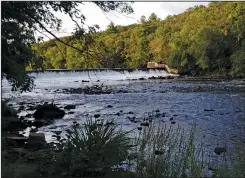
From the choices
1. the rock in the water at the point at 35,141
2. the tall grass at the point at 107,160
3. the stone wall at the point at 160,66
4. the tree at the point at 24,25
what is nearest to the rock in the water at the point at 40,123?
the rock in the water at the point at 35,141

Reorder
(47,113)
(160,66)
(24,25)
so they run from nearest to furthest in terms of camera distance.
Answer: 1. (24,25)
2. (47,113)
3. (160,66)

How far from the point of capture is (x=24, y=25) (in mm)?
3434

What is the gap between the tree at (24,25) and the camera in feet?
9.95

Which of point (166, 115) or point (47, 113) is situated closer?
point (166, 115)

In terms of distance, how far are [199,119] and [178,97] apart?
6467mm

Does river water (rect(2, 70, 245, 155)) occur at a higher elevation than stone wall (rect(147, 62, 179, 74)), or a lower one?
lower

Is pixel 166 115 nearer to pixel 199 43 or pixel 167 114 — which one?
pixel 167 114

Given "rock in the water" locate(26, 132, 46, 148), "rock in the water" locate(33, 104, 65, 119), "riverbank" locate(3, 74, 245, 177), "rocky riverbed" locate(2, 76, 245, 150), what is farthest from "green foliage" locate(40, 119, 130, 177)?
"rock in the water" locate(33, 104, 65, 119)

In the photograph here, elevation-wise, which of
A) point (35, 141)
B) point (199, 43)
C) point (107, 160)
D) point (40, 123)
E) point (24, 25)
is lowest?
point (40, 123)

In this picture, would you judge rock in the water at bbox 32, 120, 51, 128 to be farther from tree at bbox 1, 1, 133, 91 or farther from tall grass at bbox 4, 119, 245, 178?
tree at bbox 1, 1, 133, 91

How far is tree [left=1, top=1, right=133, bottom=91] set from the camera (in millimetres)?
3032

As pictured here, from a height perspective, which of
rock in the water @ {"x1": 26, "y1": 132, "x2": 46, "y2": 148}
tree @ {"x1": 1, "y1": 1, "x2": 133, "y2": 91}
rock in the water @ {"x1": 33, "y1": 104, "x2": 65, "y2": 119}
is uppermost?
tree @ {"x1": 1, "y1": 1, "x2": 133, "y2": 91}

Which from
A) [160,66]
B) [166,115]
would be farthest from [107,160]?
[160,66]

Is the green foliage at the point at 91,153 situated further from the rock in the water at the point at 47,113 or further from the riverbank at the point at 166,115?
the rock in the water at the point at 47,113
